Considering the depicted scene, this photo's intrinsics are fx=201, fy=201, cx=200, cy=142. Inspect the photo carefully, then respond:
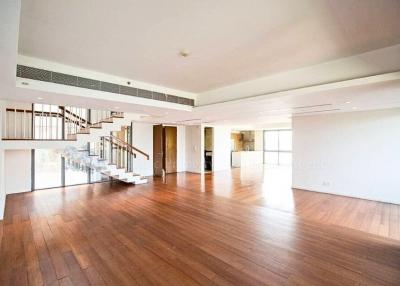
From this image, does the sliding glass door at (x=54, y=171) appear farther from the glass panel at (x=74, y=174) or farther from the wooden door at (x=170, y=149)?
the wooden door at (x=170, y=149)

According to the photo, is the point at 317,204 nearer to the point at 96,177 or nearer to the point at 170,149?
the point at 170,149

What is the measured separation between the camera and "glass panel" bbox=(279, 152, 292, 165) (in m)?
12.8

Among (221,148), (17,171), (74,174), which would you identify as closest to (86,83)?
(17,171)

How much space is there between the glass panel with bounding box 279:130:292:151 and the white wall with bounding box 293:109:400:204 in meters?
6.57

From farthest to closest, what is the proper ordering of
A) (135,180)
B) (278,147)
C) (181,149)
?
1. (278,147)
2. (181,149)
3. (135,180)

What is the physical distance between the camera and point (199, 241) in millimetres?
3182

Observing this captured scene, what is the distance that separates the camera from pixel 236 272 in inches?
95.0

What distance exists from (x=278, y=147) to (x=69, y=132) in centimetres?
1181

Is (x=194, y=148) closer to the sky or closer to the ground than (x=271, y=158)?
closer to the sky

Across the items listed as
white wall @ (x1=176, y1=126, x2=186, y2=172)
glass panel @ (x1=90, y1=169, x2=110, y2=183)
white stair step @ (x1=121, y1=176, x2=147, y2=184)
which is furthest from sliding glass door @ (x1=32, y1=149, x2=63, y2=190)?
white wall @ (x1=176, y1=126, x2=186, y2=172)

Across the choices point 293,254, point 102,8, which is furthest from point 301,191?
point 102,8

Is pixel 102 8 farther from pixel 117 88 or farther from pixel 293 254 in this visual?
pixel 293 254

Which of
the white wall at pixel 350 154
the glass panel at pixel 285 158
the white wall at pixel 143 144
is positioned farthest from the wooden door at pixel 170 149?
the glass panel at pixel 285 158

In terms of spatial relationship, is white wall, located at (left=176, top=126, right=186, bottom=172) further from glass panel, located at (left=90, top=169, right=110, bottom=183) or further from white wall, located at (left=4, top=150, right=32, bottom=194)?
white wall, located at (left=4, top=150, right=32, bottom=194)
